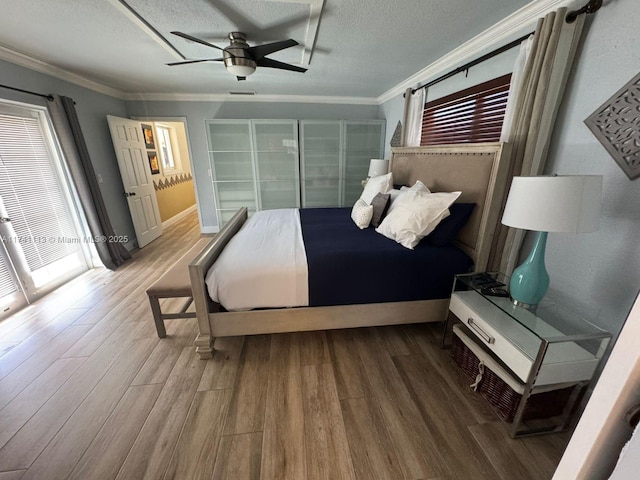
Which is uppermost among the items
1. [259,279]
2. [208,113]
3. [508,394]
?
[208,113]

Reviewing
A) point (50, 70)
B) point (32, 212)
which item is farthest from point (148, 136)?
point (32, 212)

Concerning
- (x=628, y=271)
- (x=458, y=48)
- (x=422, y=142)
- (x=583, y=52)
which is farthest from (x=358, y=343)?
(x=458, y=48)

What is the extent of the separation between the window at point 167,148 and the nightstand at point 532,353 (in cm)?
588

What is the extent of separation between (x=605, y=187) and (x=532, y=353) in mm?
983

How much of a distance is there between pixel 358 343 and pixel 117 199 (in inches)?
157

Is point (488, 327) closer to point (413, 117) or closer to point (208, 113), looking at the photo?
point (413, 117)

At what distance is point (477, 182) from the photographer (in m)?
1.98

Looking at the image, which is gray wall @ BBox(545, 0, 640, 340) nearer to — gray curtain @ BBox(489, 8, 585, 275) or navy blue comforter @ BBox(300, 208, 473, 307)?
gray curtain @ BBox(489, 8, 585, 275)

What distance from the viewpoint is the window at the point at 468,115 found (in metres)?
2.09

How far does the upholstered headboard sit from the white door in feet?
13.6

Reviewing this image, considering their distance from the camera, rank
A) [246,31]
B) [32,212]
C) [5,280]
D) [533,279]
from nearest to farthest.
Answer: [533,279] < [246,31] < [5,280] < [32,212]

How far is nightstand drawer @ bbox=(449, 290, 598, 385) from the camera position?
3.96 ft

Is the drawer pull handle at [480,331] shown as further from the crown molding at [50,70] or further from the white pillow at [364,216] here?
the crown molding at [50,70]

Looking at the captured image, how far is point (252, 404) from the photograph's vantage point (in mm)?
1491
